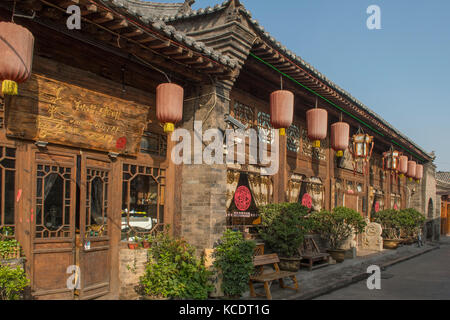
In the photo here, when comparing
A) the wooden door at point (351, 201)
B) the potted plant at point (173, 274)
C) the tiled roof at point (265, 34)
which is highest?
the tiled roof at point (265, 34)

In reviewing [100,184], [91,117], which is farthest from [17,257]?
[91,117]

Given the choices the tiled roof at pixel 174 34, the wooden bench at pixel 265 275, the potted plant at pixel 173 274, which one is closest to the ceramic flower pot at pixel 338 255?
the wooden bench at pixel 265 275

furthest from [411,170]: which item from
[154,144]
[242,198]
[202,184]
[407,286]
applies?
[154,144]

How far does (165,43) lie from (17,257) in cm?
356

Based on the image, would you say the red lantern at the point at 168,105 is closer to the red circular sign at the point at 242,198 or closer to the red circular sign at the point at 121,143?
the red circular sign at the point at 121,143

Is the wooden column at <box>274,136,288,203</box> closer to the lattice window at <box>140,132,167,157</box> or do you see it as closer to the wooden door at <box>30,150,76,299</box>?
the lattice window at <box>140,132,167,157</box>

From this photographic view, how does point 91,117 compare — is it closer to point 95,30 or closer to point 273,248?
point 95,30

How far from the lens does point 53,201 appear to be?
6094mm

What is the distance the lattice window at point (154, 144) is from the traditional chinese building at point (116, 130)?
0.06ft

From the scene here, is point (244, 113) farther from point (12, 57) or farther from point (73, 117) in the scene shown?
point (12, 57)

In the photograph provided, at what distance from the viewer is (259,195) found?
33.5 ft

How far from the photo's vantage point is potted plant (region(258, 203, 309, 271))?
9492 millimetres

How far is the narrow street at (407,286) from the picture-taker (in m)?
8.30

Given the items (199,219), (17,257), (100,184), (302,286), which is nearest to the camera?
(17,257)
